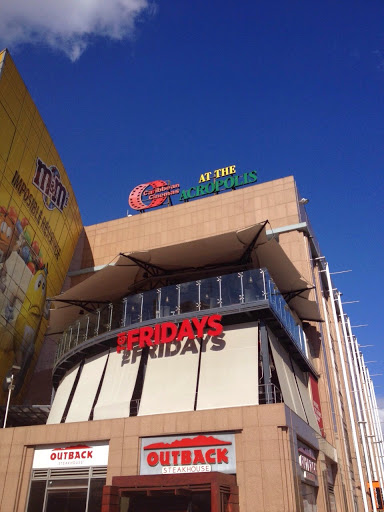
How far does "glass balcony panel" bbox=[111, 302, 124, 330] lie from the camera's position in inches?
1035

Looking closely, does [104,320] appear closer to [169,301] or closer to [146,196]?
[169,301]

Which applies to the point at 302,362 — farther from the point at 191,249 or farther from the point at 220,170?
the point at 220,170

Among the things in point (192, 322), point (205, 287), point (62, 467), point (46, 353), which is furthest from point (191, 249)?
point (46, 353)

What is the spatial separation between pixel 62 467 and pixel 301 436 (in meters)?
10.4

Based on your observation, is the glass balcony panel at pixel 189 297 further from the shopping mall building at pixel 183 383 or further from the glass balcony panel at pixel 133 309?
the glass balcony panel at pixel 133 309

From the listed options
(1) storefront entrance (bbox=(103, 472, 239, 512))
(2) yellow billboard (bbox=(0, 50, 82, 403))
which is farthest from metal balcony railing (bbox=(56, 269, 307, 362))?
(1) storefront entrance (bbox=(103, 472, 239, 512))

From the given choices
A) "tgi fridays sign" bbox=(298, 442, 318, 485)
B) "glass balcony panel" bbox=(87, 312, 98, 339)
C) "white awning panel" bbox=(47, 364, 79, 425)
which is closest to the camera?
"tgi fridays sign" bbox=(298, 442, 318, 485)

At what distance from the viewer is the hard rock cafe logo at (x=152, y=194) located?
4444 centimetres

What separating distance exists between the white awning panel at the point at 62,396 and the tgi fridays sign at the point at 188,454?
7.62 m

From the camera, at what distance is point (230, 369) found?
875 inches

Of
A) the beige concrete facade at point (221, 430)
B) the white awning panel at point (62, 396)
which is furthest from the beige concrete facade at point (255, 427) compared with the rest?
the white awning panel at point (62, 396)

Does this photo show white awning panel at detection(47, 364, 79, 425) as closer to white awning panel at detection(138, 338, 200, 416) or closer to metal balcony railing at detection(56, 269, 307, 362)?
metal balcony railing at detection(56, 269, 307, 362)

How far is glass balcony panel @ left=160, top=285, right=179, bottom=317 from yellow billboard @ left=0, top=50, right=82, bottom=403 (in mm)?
11134

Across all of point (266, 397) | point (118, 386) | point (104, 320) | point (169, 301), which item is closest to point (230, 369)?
point (266, 397)
